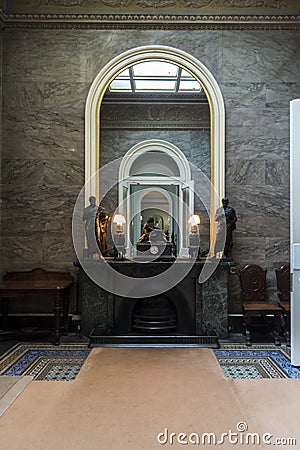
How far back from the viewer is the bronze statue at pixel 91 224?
16.7ft

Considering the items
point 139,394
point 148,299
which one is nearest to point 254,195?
point 148,299

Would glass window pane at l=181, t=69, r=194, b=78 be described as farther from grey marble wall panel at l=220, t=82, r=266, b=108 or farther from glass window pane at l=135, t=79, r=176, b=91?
grey marble wall panel at l=220, t=82, r=266, b=108

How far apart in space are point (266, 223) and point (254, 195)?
398 mm

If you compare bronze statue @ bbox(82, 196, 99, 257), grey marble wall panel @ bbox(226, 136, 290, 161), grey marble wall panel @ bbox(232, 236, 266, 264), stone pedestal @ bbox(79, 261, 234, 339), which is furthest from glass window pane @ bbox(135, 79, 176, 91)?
stone pedestal @ bbox(79, 261, 234, 339)

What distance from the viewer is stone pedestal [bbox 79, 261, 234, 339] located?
4.91 metres

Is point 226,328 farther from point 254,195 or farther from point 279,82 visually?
point 279,82

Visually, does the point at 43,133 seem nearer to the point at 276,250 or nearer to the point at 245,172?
the point at 245,172

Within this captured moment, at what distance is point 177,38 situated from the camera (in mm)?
5422

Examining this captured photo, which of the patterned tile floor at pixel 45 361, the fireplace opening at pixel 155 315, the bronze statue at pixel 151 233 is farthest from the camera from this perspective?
the bronze statue at pixel 151 233

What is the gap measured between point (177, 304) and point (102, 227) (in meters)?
1.34

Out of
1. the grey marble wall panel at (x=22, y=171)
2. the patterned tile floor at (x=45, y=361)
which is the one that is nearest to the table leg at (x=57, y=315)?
the patterned tile floor at (x=45, y=361)

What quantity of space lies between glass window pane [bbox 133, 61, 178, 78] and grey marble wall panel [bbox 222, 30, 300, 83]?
69 cm

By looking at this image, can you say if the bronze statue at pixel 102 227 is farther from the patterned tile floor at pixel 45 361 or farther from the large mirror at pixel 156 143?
the patterned tile floor at pixel 45 361

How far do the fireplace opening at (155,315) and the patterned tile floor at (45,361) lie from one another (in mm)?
700
